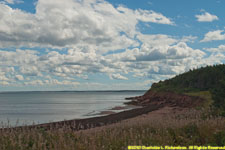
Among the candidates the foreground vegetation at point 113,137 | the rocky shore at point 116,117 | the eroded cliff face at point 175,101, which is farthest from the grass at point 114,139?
the eroded cliff face at point 175,101

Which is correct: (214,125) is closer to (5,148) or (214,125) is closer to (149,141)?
(149,141)

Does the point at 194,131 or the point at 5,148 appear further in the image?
the point at 194,131

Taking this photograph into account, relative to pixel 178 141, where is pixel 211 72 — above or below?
above

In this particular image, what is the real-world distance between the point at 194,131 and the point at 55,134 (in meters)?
5.10

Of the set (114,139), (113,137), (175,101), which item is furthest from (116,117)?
(114,139)

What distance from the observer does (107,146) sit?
6.41 m

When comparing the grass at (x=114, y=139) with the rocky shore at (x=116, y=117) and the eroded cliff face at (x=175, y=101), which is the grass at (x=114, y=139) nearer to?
the rocky shore at (x=116, y=117)

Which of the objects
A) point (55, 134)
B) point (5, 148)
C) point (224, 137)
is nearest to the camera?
point (5, 148)

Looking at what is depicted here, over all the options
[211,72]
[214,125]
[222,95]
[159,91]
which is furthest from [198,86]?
[214,125]

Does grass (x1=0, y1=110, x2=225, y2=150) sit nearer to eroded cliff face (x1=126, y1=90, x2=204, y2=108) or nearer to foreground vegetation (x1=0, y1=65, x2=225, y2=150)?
foreground vegetation (x1=0, y1=65, x2=225, y2=150)

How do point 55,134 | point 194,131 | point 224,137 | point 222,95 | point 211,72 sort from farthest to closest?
1. point 211,72
2. point 222,95
3. point 194,131
4. point 55,134
5. point 224,137

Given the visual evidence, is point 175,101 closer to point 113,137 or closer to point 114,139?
point 113,137

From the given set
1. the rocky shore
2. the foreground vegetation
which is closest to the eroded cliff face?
the rocky shore

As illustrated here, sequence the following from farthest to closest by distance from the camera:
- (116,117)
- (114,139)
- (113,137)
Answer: (116,117) < (113,137) < (114,139)
